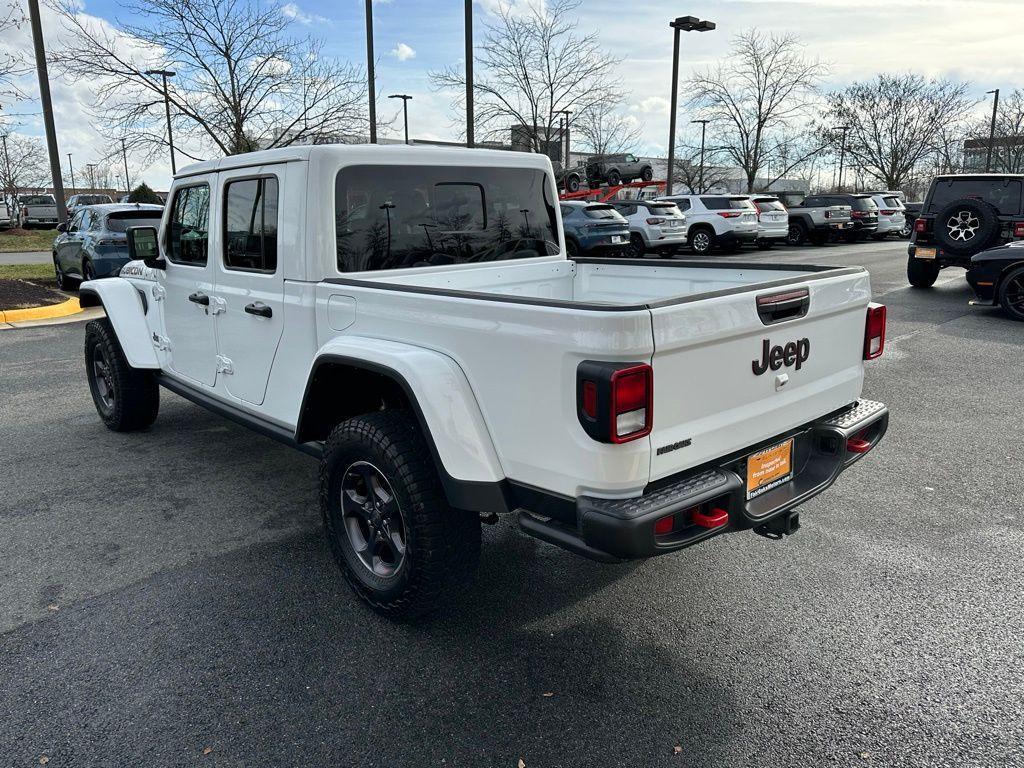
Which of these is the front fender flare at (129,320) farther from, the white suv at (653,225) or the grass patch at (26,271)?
the white suv at (653,225)

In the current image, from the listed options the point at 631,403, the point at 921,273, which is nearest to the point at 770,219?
the point at 921,273

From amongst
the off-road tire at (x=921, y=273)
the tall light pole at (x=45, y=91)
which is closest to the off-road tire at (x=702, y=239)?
the off-road tire at (x=921, y=273)

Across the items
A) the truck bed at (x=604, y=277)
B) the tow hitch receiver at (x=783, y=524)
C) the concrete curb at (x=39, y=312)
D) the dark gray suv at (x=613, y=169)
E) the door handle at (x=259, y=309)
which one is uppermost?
the dark gray suv at (x=613, y=169)

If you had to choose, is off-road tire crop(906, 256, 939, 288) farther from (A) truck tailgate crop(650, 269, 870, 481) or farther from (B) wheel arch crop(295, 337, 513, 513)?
(B) wheel arch crop(295, 337, 513, 513)

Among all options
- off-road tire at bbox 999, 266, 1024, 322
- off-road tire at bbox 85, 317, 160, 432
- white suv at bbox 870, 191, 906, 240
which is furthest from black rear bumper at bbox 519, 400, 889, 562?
white suv at bbox 870, 191, 906, 240

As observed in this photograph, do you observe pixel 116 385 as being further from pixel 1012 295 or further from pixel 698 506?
pixel 1012 295

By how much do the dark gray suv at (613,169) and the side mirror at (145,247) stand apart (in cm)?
2228

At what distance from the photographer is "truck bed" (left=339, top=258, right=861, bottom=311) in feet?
12.4

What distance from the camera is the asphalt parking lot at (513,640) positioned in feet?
8.22

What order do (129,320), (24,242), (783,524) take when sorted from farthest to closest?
1. (24,242)
2. (129,320)
3. (783,524)

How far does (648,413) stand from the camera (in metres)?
2.45

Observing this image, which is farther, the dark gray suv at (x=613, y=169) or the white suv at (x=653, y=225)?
the dark gray suv at (x=613, y=169)

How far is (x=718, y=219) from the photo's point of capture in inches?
830

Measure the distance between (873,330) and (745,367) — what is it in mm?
1111
